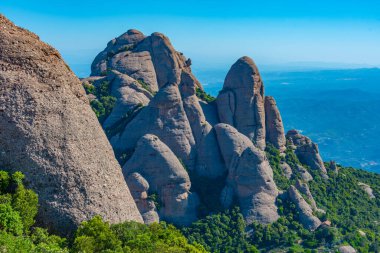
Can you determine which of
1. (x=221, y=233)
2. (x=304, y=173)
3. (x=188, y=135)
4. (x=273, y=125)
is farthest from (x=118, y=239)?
(x=273, y=125)

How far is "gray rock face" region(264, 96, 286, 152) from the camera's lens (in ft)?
215

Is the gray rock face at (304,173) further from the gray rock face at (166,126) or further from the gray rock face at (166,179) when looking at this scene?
the gray rock face at (166,179)

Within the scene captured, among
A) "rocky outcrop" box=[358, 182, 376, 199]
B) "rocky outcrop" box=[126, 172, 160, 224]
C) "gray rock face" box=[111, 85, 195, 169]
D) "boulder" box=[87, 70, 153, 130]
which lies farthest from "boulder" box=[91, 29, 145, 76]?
"rocky outcrop" box=[358, 182, 376, 199]

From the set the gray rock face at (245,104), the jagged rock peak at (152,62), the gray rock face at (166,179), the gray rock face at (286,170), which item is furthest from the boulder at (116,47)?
the gray rock face at (286,170)

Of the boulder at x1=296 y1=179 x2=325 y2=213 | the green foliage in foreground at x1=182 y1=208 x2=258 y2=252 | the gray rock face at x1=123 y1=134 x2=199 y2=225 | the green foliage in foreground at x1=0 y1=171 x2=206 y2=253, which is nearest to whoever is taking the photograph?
the green foliage in foreground at x1=0 y1=171 x2=206 y2=253

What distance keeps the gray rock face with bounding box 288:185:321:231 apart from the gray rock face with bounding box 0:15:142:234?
112ft

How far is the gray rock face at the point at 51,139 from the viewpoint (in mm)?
21234

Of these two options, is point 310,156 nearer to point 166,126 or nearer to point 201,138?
point 201,138

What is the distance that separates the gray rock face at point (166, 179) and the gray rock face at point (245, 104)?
42.5 ft

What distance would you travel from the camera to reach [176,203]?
51.3 metres

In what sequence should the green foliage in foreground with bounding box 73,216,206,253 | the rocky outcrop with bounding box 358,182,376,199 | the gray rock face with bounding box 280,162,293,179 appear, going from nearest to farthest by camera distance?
the green foliage in foreground with bounding box 73,216,206,253 < the gray rock face with bounding box 280,162,293,179 < the rocky outcrop with bounding box 358,182,376,199

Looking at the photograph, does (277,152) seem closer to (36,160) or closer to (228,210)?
(228,210)

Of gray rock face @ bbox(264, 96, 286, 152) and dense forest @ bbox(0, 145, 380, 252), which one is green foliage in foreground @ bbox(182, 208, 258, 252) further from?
gray rock face @ bbox(264, 96, 286, 152)

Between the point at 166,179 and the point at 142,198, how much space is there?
334 cm
